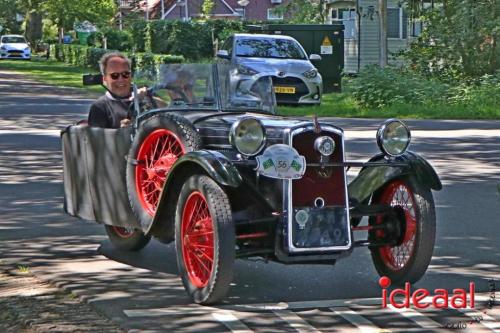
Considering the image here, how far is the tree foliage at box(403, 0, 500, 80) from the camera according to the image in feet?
112

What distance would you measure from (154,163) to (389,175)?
167 cm

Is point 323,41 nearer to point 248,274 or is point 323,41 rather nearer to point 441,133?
point 441,133

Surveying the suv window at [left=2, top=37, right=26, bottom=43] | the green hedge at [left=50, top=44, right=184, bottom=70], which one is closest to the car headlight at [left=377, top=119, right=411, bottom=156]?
the green hedge at [left=50, top=44, right=184, bottom=70]

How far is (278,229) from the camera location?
779 centimetres

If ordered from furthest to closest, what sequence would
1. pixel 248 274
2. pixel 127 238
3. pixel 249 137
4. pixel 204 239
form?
pixel 127 238
pixel 248 274
pixel 204 239
pixel 249 137

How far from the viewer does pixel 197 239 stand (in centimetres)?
790

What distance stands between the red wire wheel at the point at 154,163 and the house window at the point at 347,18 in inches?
1751

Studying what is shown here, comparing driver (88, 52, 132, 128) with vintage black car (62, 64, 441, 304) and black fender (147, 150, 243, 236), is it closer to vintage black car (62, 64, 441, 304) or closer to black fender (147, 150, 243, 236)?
vintage black car (62, 64, 441, 304)

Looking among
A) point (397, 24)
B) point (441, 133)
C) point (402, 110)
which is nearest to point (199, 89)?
point (441, 133)

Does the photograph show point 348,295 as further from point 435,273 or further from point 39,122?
point 39,122

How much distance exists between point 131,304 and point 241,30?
5387 cm

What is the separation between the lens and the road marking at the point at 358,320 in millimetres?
6965

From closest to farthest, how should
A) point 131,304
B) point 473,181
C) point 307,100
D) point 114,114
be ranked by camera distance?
1. point 131,304
2. point 114,114
3. point 473,181
4. point 307,100

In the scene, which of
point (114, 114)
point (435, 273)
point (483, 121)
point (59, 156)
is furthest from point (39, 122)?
point (435, 273)
